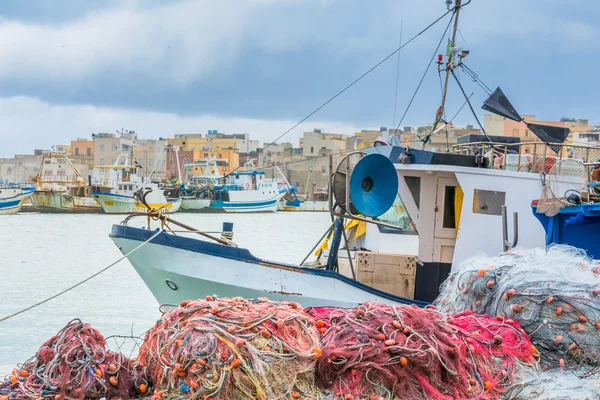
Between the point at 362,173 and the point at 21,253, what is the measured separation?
22316 mm

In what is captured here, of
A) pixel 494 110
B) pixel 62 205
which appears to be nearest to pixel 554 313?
pixel 494 110

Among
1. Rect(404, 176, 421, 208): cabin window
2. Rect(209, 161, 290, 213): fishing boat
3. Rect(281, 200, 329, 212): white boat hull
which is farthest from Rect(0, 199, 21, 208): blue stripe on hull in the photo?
Rect(404, 176, 421, 208): cabin window

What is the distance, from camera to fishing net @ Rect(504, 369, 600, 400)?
437cm

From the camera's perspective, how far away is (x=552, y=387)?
4.46m

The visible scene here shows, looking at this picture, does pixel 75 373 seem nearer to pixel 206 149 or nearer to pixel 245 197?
pixel 245 197

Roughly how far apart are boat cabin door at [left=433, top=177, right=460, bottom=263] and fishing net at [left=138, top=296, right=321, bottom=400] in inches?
158

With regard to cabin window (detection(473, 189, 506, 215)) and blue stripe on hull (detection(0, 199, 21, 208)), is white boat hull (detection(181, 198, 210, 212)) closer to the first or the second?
blue stripe on hull (detection(0, 199, 21, 208))

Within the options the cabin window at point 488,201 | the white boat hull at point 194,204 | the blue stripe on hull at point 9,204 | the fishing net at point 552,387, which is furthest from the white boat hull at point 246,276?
the white boat hull at point 194,204

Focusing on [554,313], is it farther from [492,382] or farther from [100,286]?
[100,286]

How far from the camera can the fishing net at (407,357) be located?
411 cm

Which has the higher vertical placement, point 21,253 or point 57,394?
point 57,394

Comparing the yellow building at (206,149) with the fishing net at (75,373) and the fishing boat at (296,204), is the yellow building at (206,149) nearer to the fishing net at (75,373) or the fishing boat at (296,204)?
the fishing boat at (296,204)

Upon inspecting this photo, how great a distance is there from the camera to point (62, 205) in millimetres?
61719

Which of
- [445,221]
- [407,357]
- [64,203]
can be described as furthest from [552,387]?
[64,203]
